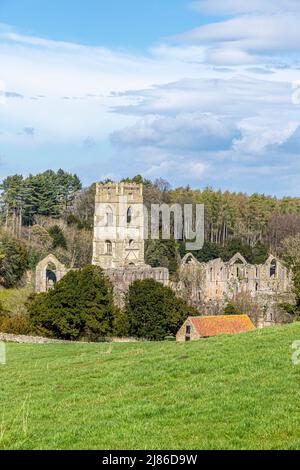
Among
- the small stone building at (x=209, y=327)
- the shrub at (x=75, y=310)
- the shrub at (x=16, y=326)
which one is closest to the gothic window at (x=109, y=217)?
the shrub at (x=75, y=310)

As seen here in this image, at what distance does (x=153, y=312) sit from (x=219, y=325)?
367 centimetres

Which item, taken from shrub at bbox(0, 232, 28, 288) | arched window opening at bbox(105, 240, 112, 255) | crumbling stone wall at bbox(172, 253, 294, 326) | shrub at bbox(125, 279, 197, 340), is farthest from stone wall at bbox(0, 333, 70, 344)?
arched window opening at bbox(105, 240, 112, 255)

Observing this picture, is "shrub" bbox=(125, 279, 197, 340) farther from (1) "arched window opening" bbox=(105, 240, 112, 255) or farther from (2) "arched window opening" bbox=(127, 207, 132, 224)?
(2) "arched window opening" bbox=(127, 207, 132, 224)

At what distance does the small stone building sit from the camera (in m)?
44.8

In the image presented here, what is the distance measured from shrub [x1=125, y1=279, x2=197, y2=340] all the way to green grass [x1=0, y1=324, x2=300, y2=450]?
86.4 feet

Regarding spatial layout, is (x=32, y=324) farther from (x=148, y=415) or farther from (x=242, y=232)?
(x=242, y=232)

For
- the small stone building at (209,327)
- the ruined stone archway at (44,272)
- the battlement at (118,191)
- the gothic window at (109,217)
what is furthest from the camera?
the gothic window at (109,217)

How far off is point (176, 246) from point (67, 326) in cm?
4316

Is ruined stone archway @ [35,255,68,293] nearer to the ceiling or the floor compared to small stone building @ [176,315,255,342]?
nearer to the ceiling

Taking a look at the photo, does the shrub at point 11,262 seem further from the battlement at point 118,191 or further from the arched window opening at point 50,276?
the battlement at point 118,191

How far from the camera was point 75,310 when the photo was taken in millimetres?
45469

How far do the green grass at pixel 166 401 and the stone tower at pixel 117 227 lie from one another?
54.4 m

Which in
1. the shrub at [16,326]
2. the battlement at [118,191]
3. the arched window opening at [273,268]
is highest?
the battlement at [118,191]

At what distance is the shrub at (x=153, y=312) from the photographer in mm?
46469
